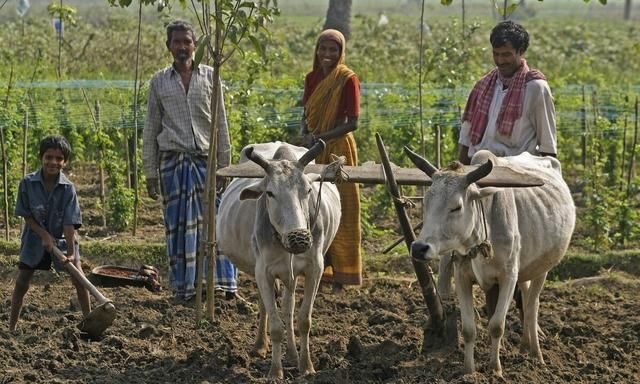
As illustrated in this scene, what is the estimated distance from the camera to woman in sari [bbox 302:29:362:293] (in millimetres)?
9094

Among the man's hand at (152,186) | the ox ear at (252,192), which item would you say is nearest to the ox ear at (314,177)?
A: the ox ear at (252,192)

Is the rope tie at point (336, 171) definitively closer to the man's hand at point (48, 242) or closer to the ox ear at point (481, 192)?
the ox ear at point (481, 192)

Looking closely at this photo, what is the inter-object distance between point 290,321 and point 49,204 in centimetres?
172

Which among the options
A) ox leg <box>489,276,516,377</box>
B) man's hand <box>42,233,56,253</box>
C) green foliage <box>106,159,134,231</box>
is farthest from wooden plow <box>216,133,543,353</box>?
green foliage <box>106,159,134,231</box>

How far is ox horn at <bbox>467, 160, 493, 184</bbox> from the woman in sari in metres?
2.28

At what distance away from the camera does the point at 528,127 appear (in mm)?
8000

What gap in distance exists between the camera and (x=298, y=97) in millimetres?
13867

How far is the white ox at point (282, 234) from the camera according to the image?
23.2ft

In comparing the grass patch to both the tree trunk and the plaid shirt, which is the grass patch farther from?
the tree trunk

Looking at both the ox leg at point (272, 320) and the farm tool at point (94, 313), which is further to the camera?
the farm tool at point (94, 313)

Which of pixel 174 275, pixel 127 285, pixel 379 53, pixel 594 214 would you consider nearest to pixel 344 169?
pixel 174 275

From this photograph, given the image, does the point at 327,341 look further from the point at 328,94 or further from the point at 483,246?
the point at 328,94

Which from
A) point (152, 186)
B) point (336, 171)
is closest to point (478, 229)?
point (336, 171)

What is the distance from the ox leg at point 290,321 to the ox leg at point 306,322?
3.4 inches
